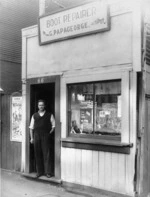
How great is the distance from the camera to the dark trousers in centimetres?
740

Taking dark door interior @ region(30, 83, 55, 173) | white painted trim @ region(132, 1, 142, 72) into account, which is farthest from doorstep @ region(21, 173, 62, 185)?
white painted trim @ region(132, 1, 142, 72)

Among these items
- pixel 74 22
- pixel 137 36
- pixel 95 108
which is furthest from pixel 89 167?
pixel 74 22

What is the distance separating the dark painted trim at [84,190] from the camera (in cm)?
607

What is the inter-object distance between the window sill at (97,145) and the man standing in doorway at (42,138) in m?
0.69

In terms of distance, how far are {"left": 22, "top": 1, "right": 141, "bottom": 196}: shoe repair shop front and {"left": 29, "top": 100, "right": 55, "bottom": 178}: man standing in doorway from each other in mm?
368

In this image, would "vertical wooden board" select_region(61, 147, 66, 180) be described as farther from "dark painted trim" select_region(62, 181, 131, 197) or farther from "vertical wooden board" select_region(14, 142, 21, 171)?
"vertical wooden board" select_region(14, 142, 21, 171)

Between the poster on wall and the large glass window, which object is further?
the poster on wall

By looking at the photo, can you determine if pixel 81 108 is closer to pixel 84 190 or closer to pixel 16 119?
pixel 84 190

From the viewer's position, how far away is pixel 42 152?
7.54m

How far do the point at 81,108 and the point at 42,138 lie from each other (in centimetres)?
137

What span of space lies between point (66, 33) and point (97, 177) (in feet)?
11.2

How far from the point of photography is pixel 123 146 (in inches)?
229

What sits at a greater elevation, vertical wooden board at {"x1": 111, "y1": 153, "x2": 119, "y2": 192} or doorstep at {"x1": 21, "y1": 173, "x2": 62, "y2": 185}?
vertical wooden board at {"x1": 111, "y1": 153, "x2": 119, "y2": 192}

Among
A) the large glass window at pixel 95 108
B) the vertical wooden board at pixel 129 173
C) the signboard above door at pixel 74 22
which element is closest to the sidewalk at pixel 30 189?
the vertical wooden board at pixel 129 173
